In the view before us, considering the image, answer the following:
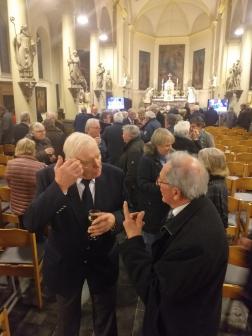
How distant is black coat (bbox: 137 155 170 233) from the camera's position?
3.11 metres

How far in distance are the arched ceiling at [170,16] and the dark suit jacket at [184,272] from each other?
77.9 ft

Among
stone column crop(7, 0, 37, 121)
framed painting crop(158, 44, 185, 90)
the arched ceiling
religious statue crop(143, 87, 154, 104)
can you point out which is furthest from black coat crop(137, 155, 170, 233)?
framed painting crop(158, 44, 185, 90)

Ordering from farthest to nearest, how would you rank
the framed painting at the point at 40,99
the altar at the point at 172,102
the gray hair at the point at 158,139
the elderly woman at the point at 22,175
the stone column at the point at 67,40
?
the altar at the point at 172,102 → the framed painting at the point at 40,99 → the stone column at the point at 67,40 → the elderly woman at the point at 22,175 → the gray hair at the point at 158,139

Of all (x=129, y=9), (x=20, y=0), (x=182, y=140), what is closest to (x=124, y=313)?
(x=182, y=140)

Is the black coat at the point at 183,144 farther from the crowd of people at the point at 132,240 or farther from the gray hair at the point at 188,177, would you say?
the gray hair at the point at 188,177

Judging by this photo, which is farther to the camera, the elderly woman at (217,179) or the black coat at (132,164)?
the black coat at (132,164)

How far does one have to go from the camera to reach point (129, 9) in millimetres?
22000

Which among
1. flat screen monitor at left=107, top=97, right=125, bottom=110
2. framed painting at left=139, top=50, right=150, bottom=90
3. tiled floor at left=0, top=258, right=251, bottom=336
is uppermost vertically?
framed painting at left=139, top=50, right=150, bottom=90

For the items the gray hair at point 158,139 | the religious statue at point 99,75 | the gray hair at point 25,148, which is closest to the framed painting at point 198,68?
the religious statue at point 99,75

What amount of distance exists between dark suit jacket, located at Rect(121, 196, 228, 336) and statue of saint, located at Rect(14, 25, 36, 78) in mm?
7650

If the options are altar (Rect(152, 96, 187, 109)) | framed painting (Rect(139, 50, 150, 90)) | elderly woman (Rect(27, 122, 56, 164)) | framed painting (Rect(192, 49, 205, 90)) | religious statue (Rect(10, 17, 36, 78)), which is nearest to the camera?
elderly woman (Rect(27, 122, 56, 164))

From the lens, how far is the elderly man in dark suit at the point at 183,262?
4.58ft

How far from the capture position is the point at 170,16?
2592cm

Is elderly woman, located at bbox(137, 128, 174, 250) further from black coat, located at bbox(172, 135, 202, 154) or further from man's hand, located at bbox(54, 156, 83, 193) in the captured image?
man's hand, located at bbox(54, 156, 83, 193)
